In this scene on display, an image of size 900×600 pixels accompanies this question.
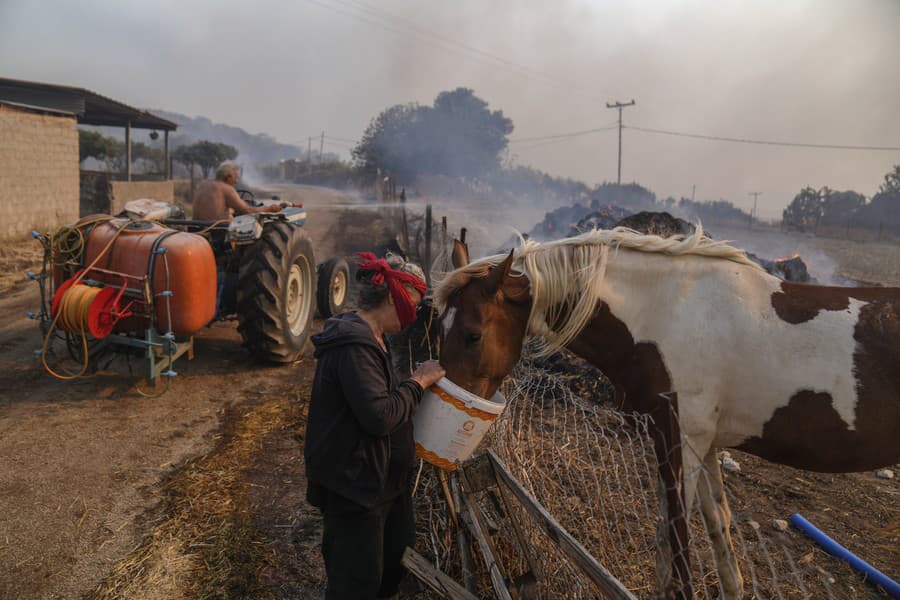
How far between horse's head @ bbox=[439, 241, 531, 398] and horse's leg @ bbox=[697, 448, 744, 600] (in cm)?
105

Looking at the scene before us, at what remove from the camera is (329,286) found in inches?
297

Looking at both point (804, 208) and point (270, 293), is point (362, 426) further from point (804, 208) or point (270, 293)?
point (804, 208)

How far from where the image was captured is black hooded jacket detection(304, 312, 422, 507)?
2.10 meters

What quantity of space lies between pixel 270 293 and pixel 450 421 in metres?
3.71

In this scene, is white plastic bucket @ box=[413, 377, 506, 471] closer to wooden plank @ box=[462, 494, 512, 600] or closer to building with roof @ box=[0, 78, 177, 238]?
wooden plank @ box=[462, 494, 512, 600]

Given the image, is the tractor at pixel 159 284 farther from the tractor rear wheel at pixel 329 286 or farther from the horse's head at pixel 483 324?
the horse's head at pixel 483 324

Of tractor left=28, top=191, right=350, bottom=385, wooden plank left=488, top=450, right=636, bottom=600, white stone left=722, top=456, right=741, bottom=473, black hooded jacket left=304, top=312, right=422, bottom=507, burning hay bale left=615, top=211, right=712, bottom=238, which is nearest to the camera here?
wooden plank left=488, top=450, right=636, bottom=600

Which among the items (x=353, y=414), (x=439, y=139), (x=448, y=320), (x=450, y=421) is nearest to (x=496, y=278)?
(x=448, y=320)

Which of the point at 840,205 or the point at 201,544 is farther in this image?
the point at 840,205

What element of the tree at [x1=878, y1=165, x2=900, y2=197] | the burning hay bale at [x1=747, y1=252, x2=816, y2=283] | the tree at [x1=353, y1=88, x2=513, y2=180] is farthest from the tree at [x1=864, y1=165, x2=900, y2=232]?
the burning hay bale at [x1=747, y1=252, x2=816, y2=283]

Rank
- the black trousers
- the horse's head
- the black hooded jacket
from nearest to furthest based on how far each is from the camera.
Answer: the black hooded jacket
the black trousers
the horse's head

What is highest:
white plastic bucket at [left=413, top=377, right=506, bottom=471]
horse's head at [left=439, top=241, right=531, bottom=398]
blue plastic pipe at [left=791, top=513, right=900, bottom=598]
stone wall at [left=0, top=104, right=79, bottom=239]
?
stone wall at [left=0, top=104, right=79, bottom=239]

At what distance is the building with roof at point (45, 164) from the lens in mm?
11359

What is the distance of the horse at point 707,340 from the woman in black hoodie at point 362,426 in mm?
293
